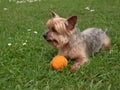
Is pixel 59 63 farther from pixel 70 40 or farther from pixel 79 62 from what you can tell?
pixel 70 40

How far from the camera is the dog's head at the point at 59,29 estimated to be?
18.9 ft

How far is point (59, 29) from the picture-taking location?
5770 mm

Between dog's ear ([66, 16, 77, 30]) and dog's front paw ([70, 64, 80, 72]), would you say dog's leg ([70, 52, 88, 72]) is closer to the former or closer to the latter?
dog's front paw ([70, 64, 80, 72])

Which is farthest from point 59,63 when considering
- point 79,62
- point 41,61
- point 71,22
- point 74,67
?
point 71,22

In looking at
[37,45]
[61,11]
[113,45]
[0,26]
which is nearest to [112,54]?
[113,45]

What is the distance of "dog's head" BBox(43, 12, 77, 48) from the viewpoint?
5.77 m

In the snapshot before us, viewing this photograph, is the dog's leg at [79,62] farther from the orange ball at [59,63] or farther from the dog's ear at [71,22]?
the dog's ear at [71,22]

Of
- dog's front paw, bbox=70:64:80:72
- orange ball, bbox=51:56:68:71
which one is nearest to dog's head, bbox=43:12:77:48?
orange ball, bbox=51:56:68:71

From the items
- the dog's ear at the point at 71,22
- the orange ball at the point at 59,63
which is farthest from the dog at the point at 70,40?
the orange ball at the point at 59,63

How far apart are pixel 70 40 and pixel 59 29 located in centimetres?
39

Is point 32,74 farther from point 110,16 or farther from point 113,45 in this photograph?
point 110,16

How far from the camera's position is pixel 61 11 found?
449 inches

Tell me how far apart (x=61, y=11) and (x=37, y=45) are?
450 cm

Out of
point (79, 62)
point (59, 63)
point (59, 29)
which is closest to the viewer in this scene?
point (59, 63)
